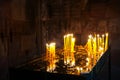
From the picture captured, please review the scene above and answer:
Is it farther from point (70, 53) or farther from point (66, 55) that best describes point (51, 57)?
point (70, 53)

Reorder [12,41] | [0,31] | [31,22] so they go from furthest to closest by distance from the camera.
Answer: [31,22] → [12,41] → [0,31]

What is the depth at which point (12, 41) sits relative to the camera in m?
3.32

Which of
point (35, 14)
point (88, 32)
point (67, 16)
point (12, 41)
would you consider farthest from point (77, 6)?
point (12, 41)

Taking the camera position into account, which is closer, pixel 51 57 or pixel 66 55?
pixel 51 57

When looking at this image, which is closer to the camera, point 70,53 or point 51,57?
point 51,57

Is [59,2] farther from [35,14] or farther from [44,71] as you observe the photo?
[44,71]

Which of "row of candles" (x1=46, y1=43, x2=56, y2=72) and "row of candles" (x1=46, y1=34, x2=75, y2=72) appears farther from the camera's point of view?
"row of candles" (x1=46, y1=34, x2=75, y2=72)

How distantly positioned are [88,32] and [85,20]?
1.14ft

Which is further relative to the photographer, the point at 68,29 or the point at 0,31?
the point at 68,29

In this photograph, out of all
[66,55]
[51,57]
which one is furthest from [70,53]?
[51,57]

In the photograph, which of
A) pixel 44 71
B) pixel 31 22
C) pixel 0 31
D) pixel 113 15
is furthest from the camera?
pixel 113 15

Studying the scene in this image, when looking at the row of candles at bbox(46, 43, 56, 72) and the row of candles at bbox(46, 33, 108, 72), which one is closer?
the row of candles at bbox(46, 43, 56, 72)

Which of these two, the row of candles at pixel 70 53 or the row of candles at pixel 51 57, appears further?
the row of candles at pixel 70 53

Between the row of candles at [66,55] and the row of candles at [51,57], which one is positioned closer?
the row of candles at [51,57]
